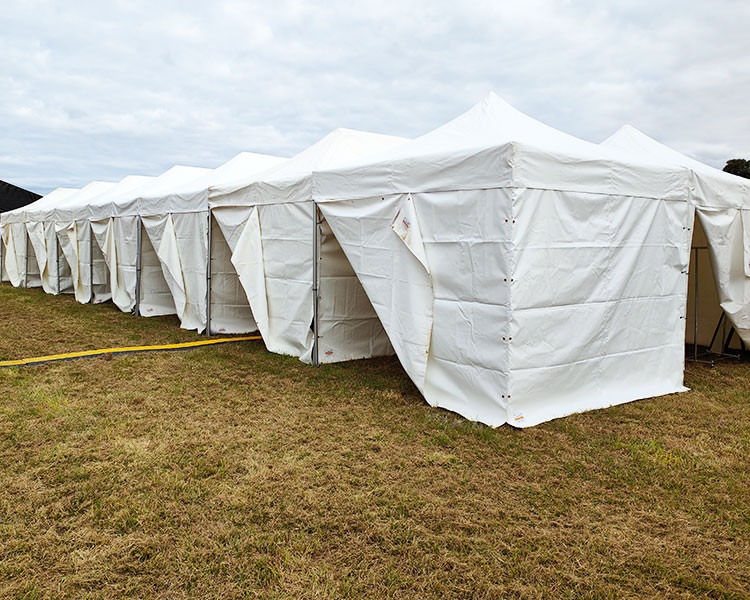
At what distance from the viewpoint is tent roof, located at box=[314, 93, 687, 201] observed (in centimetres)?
434

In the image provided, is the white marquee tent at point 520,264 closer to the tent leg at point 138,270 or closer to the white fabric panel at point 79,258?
the tent leg at point 138,270

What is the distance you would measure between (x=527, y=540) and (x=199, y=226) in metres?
6.75

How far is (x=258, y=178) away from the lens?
284 inches

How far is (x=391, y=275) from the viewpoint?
207 inches

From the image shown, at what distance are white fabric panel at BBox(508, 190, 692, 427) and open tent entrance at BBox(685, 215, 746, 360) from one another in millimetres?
2260

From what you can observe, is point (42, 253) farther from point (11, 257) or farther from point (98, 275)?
point (11, 257)

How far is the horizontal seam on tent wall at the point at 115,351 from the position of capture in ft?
21.5

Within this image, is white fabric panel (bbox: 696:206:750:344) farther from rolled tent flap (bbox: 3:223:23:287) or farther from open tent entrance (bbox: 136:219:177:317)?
rolled tent flap (bbox: 3:223:23:287)

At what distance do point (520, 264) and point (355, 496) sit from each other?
80.3 inches

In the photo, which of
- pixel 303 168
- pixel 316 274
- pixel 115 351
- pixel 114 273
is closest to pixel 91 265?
pixel 114 273

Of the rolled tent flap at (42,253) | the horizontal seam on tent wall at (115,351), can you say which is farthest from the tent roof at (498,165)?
the rolled tent flap at (42,253)

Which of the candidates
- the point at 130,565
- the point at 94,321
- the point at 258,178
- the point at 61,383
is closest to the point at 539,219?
the point at 130,565

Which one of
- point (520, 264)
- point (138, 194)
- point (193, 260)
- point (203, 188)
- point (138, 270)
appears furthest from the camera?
point (138, 194)

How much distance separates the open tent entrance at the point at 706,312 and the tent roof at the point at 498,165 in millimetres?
2486
